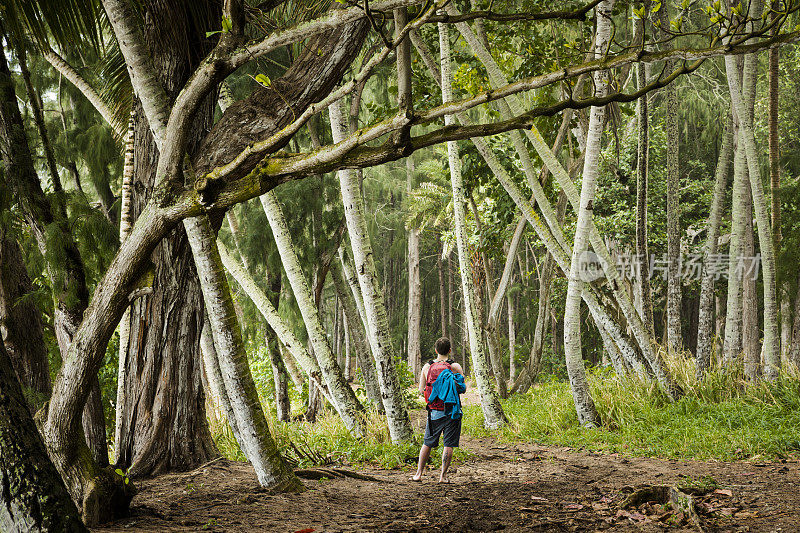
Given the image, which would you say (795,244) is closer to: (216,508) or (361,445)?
(361,445)

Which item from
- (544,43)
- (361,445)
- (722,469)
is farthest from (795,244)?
(361,445)

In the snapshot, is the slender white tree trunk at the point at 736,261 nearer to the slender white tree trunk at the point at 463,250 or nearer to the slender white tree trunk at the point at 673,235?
the slender white tree trunk at the point at 673,235

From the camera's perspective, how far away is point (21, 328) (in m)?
4.92

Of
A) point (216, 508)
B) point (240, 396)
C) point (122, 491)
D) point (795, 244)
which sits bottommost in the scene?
point (216, 508)

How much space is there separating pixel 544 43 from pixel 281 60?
14.0ft

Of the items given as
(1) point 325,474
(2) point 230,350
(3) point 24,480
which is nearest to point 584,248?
(1) point 325,474

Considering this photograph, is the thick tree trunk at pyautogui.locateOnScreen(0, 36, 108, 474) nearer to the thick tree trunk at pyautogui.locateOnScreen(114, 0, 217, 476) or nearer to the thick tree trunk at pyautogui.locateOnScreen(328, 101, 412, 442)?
the thick tree trunk at pyautogui.locateOnScreen(114, 0, 217, 476)

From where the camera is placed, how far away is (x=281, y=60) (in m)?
9.99

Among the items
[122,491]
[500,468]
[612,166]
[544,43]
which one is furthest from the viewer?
[612,166]

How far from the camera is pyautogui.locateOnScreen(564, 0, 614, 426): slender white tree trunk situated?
7.31 m

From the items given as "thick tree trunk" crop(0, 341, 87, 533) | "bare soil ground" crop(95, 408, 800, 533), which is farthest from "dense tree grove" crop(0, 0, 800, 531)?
"bare soil ground" crop(95, 408, 800, 533)

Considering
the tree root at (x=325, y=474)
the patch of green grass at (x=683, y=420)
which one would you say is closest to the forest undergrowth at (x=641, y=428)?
the patch of green grass at (x=683, y=420)

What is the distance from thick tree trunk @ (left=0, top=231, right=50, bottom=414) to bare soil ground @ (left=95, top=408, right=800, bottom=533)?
49.7 inches

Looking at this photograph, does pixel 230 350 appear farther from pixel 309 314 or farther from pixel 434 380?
pixel 309 314
